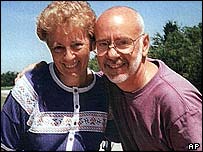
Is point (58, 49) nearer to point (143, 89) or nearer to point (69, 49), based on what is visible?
point (69, 49)

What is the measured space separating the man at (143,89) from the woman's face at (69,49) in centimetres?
2

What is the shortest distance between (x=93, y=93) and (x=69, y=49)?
0.10 metres

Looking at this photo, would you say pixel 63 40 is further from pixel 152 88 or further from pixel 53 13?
pixel 152 88

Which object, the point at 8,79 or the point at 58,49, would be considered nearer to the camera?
the point at 58,49

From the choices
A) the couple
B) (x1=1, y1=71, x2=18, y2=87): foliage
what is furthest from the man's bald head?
(x1=1, y1=71, x2=18, y2=87): foliage

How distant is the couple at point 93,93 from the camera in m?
0.57

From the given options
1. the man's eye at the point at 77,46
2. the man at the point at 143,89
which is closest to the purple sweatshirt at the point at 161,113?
the man at the point at 143,89

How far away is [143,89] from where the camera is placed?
60 centimetres

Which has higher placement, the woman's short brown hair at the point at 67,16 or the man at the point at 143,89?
the woman's short brown hair at the point at 67,16

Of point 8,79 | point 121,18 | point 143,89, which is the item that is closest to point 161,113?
point 143,89

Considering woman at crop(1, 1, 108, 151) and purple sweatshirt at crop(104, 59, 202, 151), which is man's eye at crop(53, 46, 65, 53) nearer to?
woman at crop(1, 1, 108, 151)

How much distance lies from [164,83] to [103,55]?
Result: 0.10 meters

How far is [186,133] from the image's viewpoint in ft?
1.83

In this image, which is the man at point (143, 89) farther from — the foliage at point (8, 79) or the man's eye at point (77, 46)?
the foliage at point (8, 79)
